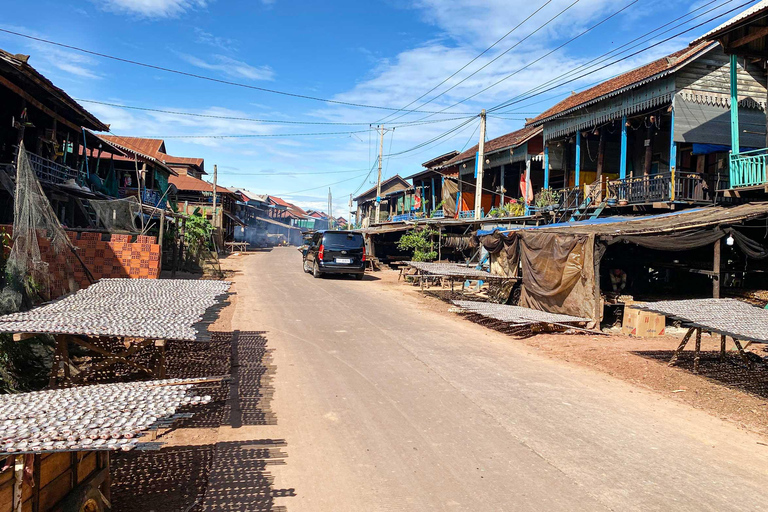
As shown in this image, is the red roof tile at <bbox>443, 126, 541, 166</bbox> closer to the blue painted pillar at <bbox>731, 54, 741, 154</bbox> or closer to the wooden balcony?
the blue painted pillar at <bbox>731, 54, 741, 154</bbox>

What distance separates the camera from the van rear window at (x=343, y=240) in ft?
66.8

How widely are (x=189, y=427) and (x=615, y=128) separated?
61.8 ft

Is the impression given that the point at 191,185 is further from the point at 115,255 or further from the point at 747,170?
the point at 747,170

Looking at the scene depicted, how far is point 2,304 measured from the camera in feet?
20.7

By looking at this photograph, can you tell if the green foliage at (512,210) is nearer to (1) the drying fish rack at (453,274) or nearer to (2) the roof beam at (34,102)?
(1) the drying fish rack at (453,274)

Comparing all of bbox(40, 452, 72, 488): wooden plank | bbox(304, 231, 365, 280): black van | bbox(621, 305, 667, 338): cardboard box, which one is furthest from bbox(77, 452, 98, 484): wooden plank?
bbox(304, 231, 365, 280): black van

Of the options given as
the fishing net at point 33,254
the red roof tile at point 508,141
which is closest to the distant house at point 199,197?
the red roof tile at point 508,141

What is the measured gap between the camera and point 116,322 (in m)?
5.40

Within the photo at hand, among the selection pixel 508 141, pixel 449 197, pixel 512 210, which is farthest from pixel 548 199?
pixel 449 197

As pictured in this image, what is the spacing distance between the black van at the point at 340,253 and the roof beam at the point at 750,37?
526 inches

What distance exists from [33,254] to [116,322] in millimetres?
3195

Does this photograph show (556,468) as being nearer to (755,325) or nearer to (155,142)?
(755,325)

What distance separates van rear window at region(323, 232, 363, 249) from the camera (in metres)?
20.4

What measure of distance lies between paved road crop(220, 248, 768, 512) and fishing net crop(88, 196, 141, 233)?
8666 mm
